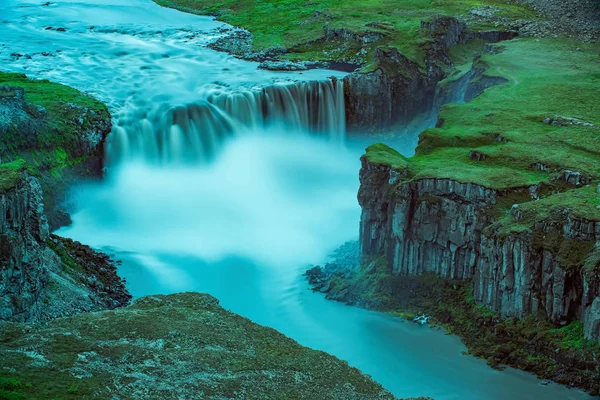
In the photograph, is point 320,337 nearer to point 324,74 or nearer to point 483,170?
point 483,170

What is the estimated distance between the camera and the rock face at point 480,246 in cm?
2758

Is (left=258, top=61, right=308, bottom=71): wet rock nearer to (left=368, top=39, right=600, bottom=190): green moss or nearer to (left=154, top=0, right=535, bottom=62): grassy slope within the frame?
(left=154, top=0, right=535, bottom=62): grassy slope

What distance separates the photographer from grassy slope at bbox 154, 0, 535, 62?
205 feet

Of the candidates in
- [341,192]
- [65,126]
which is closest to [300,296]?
[341,192]

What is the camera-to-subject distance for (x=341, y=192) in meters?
45.2

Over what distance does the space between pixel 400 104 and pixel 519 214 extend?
92.4 feet

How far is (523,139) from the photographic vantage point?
120 ft

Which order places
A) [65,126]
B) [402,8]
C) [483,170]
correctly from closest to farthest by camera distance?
[483,170] < [65,126] < [402,8]

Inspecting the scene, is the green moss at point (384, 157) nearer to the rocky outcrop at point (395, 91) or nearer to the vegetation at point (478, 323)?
the vegetation at point (478, 323)

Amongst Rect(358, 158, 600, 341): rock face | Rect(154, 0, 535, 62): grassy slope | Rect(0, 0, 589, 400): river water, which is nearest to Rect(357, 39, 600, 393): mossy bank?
Rect(358, 158, 600, 341): rock face

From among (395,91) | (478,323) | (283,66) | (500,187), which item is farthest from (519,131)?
(283,66)

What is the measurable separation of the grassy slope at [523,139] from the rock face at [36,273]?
525 inches

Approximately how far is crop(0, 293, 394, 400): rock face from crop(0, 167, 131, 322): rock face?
4256 mm

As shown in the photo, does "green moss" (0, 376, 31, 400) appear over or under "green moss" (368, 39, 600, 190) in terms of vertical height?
under
